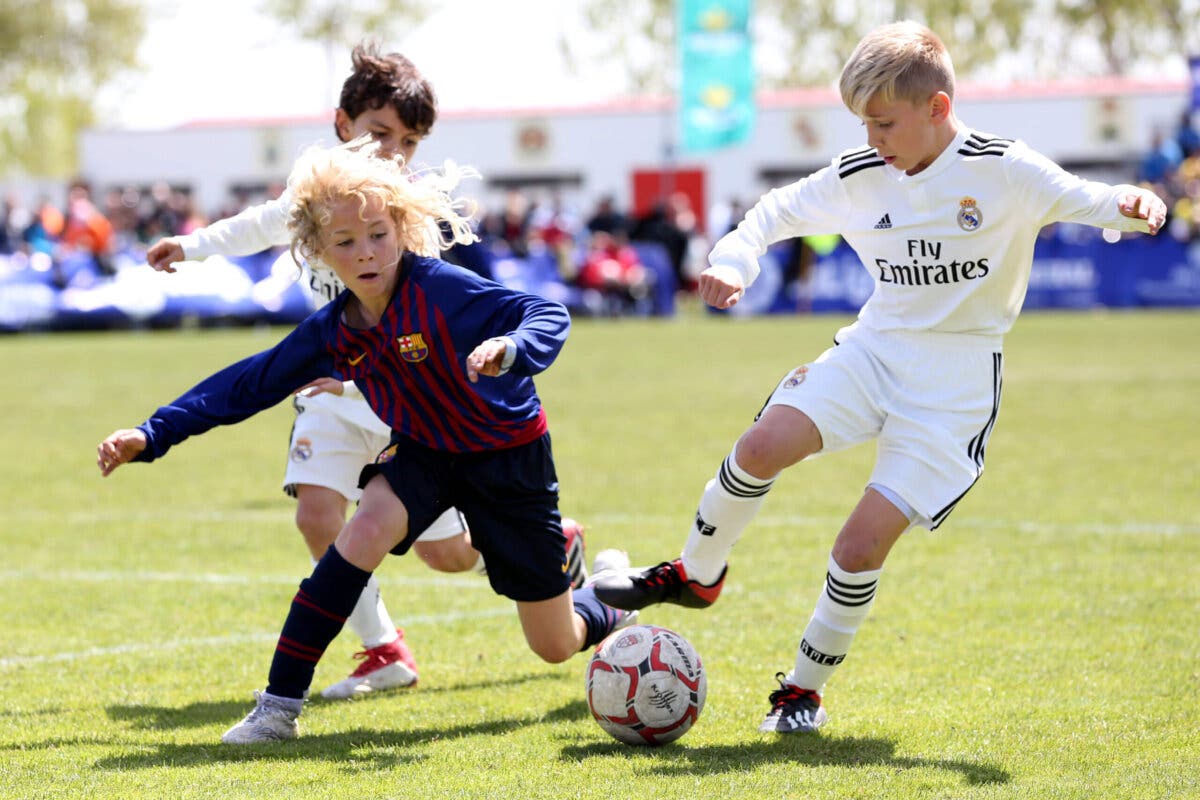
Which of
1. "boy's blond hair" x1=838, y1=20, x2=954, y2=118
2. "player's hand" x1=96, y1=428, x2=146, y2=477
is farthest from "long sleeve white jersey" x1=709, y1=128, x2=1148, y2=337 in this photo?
"player's hand" x1=96, y1=428, x2=146, y2=477

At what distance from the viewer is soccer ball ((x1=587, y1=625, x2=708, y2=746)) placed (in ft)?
14.5

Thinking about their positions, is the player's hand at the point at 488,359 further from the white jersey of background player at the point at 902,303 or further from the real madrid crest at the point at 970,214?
the real madrid crest at the point at 970,214

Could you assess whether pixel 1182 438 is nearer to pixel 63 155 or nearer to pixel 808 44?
pixel 808 44

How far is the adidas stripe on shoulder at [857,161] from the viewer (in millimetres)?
4723

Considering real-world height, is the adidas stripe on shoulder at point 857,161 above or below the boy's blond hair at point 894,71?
below

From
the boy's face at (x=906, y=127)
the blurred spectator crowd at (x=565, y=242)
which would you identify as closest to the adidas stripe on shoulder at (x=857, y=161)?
the boy's face at (x=906, y=127)

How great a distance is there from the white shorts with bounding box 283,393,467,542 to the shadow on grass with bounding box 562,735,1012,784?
3.92ft

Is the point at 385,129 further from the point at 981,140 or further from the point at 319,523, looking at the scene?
the point at 981,140

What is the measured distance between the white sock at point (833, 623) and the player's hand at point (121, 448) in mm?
1945

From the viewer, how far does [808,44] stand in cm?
5988

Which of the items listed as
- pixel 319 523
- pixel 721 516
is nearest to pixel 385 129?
pixel 319 523

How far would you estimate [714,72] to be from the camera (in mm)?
27375

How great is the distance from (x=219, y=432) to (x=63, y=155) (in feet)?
192

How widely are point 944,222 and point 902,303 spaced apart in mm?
270
